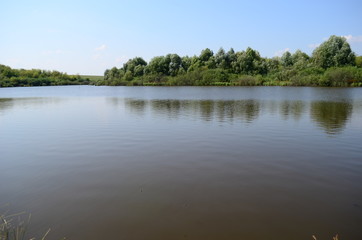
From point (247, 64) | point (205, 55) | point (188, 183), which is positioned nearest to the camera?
point (188, 183)

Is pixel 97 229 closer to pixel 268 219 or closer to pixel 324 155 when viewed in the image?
pixel 268 219

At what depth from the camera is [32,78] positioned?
11894cm

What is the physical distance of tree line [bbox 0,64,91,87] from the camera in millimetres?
110506

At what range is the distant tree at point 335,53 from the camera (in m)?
71.2

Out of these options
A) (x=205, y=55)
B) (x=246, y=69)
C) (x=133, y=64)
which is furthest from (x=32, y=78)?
(x=246, y=69)

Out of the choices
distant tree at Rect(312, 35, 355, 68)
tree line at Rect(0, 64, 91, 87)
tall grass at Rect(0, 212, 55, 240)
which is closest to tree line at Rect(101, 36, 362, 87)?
distant tree at Rect(312, 35, 355, 68)

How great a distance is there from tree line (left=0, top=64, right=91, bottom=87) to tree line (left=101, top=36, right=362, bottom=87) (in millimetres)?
28075

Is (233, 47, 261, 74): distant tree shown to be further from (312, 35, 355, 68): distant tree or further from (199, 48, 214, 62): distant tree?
(312, 35, 355, 68): distant tree

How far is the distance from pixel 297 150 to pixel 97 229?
797cm

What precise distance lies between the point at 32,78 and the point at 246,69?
3729 inches

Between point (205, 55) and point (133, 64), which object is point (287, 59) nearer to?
point (205, 55)

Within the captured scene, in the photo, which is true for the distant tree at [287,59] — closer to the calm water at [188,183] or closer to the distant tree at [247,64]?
the distant tree at [247,64]

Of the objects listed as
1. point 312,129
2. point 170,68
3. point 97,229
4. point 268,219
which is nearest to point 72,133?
point 97,229

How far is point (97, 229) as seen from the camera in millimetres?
4859
